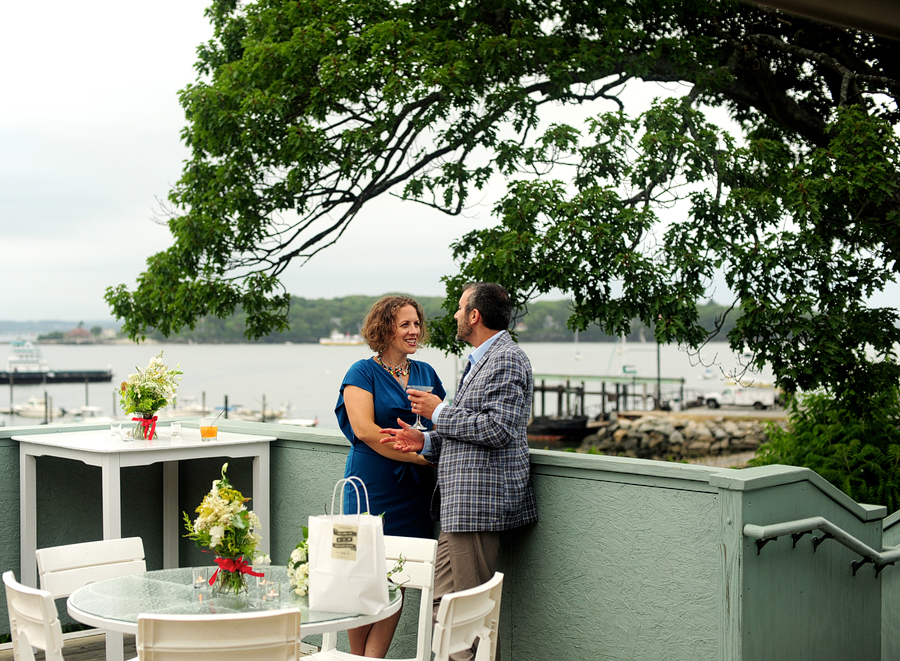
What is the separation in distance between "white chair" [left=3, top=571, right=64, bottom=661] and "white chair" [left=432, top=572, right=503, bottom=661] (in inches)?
43.2

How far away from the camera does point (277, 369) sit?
112 meters

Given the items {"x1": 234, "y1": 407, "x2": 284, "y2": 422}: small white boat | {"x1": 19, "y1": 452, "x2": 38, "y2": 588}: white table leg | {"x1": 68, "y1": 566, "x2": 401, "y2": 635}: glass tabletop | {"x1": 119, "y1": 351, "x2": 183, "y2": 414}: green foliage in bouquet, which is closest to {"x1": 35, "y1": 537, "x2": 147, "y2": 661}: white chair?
{"x1": 68, "y1": 566, "x2": 401, "y2": 635}: glass tabletop

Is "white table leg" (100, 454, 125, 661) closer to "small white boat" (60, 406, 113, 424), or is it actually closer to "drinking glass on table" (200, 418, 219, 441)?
"drinking glass on table" (200, 418, 219, 441)

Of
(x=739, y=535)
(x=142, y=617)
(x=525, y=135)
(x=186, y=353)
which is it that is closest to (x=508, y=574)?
(x=739, y=535)

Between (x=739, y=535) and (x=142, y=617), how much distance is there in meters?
1.92

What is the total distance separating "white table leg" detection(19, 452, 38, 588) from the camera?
4445mm

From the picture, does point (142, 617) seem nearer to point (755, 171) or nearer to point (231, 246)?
point (755, 171)

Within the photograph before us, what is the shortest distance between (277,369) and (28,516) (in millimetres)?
109208

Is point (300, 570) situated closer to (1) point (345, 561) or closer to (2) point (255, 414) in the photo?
(1) point (345, 561)

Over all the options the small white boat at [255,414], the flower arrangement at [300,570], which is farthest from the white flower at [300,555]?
the small white boat at [255,414]

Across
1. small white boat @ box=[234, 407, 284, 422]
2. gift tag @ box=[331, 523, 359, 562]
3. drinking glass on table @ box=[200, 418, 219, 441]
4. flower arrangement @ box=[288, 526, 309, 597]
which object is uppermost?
drinking glass on table @ box=[200, 418, 219, 441]

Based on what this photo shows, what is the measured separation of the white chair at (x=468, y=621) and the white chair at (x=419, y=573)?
0.48 meters

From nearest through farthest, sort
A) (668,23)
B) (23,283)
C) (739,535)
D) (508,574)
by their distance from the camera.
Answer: (739,535) < (508,574) < (668,23) < (23,283)

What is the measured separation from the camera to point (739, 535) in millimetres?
2898
